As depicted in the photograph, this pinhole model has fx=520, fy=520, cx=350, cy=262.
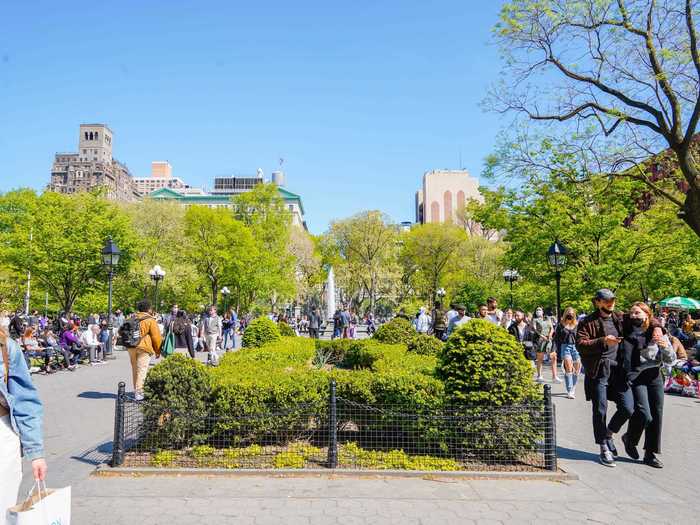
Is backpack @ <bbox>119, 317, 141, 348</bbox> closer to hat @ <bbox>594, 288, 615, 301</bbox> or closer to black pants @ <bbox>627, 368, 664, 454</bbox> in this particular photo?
hat @ <bbox>594, 288, 615, 301</bbox>

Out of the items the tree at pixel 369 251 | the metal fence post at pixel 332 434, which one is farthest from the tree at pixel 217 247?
the metal fence post at pixel 332 434

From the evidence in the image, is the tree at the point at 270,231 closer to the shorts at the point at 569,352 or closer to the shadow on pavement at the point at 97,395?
the shadow on pavement at the point at 97,395

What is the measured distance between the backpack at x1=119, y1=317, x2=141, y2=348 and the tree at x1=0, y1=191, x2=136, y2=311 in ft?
74.6

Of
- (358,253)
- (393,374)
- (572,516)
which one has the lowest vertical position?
(572,516)

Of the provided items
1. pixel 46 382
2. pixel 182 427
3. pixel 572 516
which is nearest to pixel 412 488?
pixel 572 516

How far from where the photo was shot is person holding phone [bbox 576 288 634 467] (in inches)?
260

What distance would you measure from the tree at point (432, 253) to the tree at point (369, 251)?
3324 mm

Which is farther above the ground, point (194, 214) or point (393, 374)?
point (194, 214)

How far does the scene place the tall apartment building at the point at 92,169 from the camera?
13450 cm

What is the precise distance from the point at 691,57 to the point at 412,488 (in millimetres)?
15247

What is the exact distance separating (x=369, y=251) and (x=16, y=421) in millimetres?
49955

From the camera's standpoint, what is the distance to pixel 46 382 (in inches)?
533

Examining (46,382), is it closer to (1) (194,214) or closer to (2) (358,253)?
(1) (194,214)

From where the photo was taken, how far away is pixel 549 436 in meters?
6.20
